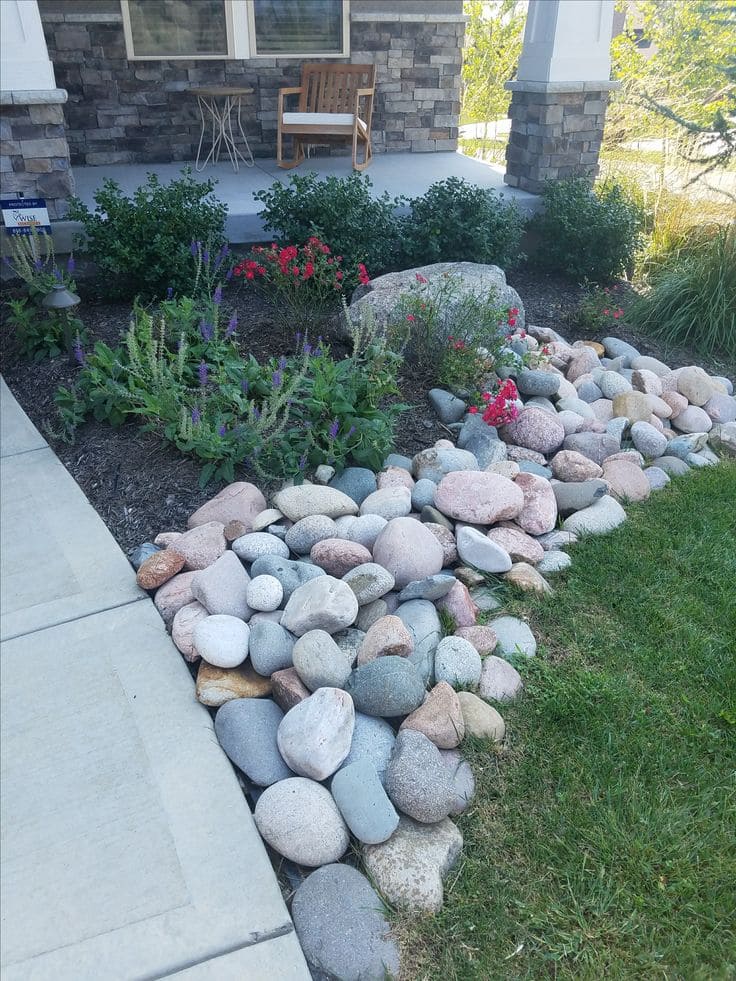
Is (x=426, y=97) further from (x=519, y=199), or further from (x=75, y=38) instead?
(x=75, y=38)

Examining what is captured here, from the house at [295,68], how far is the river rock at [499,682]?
485 cm

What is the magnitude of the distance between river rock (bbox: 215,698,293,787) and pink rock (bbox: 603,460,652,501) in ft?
5.90

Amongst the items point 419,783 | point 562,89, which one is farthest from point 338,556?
point 562,89

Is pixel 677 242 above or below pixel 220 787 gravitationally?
above

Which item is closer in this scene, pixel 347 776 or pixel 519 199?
pixel 347 776

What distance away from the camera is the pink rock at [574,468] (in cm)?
339

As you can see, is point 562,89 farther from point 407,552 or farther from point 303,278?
point 407,552

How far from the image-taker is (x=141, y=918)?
5.90ft

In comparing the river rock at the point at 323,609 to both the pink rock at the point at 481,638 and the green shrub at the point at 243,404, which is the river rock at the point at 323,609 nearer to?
the pink rock at the point at 481,638

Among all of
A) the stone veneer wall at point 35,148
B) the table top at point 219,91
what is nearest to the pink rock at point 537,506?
the stone veneer wall at point 35,148

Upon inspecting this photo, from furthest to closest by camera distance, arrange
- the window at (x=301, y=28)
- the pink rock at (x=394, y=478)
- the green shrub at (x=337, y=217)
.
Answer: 1. the window at (x=301, y=28)
2. the green shrub at (x=337, y=217)
3. the pink rock at (x=394, y=478)

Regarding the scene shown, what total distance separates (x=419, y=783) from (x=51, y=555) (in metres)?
1.69

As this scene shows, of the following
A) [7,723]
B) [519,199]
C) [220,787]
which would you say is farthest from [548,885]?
[519,199]

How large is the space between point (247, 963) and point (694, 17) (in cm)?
1387
